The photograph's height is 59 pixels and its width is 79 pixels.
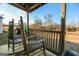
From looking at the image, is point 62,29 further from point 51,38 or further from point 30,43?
point 30,43

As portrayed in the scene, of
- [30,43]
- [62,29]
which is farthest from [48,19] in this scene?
[30,43]

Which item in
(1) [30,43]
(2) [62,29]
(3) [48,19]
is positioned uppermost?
(3) [48,19]

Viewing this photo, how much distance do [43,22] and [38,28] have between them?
0.09m

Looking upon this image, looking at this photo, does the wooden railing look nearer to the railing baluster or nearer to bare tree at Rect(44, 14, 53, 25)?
the railing baluster

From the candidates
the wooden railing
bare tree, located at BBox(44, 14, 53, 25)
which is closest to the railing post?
the wooden railing

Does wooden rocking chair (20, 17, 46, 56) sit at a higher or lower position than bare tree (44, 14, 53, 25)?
lower

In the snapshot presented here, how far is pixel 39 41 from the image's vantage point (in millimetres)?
2805

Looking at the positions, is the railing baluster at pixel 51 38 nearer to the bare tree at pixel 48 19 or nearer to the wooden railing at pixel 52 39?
the wooden railing at pixel 52 39

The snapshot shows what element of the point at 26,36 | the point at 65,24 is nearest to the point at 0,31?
the point at 26,36

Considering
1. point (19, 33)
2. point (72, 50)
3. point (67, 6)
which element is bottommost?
point (72, 50)

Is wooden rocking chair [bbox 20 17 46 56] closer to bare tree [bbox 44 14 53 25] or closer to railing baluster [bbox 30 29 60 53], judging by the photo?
railing baluster [bbox 30 29 60 53]

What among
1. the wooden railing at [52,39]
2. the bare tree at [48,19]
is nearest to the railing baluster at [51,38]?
the wooden railing at [52,39]

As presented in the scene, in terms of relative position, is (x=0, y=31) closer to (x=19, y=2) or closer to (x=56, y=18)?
(x=19, y=2)

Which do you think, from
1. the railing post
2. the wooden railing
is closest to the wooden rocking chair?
the wooden railing
